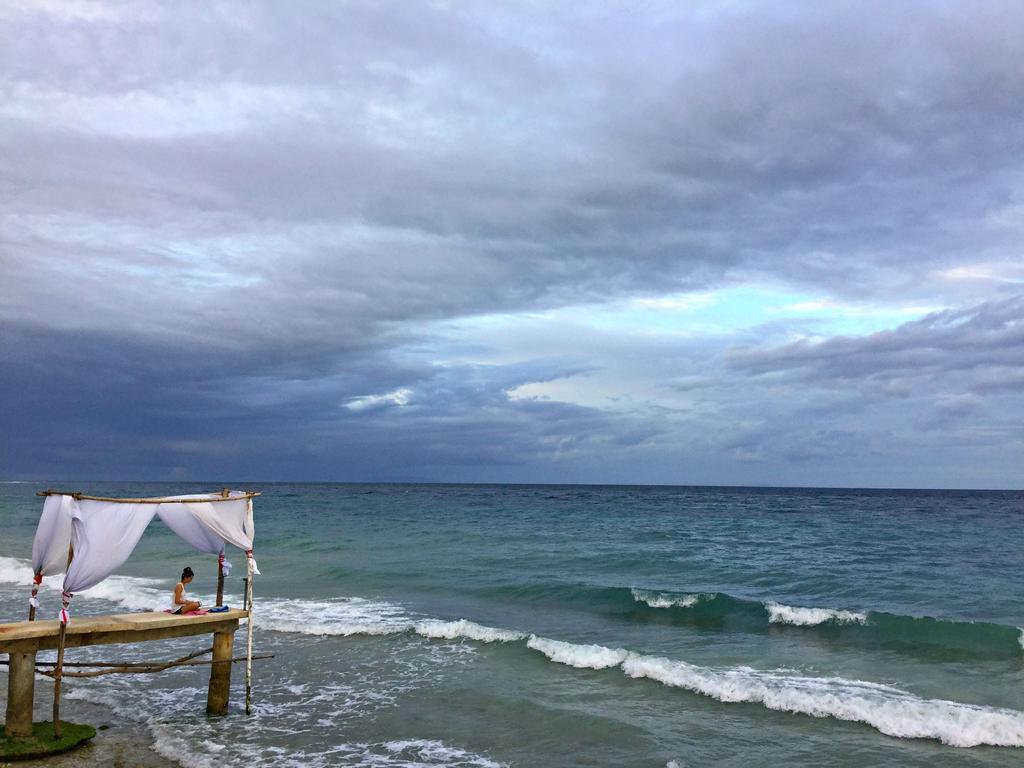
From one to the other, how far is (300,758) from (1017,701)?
12591mm

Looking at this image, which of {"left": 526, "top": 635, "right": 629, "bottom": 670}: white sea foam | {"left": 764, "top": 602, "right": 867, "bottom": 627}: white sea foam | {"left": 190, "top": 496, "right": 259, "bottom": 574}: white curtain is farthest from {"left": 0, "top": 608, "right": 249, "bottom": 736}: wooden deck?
{"left": 764, "top": 602, "right": 867, "bottom": 627}: white sea foam

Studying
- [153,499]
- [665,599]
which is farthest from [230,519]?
[665,599]

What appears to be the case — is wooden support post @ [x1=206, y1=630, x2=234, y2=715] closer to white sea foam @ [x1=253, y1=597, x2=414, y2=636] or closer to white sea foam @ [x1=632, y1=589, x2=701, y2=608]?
white sea foam @ [x1=253, y1=597, x2=414, y2=636]

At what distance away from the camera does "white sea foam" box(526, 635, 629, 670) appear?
1614cm

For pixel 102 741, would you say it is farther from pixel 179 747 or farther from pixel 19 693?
pixel 19 693

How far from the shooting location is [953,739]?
11.8 m

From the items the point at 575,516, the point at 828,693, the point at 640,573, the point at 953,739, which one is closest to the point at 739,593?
the point at 640,573

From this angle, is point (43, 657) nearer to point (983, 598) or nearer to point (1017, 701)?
point (1017, 701)

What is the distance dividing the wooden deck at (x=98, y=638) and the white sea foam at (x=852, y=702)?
797 centimetres

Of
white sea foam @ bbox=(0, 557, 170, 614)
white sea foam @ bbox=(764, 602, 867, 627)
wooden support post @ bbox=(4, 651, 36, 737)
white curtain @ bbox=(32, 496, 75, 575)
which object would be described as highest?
white curtain @ bbox=(32, 496, 75, 575)

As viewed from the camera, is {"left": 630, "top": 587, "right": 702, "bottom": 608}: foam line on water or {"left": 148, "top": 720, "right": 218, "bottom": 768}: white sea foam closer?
{"left": 148, "top": 720, "right": 218, "bottom": 768}: white sea foam

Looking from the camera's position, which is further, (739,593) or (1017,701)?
(739,593)

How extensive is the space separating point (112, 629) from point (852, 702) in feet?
→ 40.1

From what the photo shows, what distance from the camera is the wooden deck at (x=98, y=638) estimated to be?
34.3 feet
